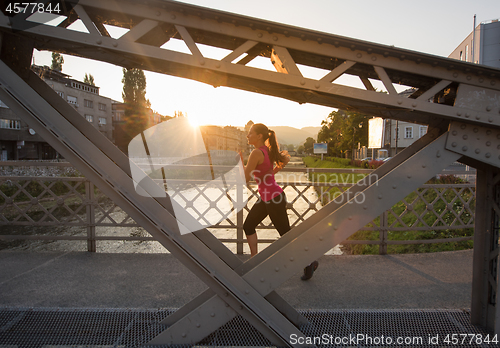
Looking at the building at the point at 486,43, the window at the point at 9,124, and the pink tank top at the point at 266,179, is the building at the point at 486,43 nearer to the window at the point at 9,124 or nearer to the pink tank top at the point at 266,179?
the pink tank top at the point at 266,179

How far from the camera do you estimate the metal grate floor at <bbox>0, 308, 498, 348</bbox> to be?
2514 mm

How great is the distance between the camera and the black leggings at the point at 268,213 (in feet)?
11.5

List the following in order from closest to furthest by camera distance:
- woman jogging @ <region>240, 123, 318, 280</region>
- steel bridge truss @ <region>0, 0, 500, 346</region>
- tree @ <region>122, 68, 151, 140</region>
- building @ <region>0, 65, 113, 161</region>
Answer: steel bridge truss @ <region>0, 0, 500, 346</region>
woman jogging @ <region>240, 123, 318, 280</region>
building @ <region>0, 65, 113, 161</region>
tree @ <region>122, 68, 151, 140</region>

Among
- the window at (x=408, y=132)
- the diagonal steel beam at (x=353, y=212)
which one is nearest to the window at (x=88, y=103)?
the window at (x=408, y=132)

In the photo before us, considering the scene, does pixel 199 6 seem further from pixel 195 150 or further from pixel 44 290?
pixel 44 290

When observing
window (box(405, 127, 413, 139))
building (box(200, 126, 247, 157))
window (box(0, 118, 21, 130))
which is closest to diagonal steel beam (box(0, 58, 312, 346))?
building (box(200, 126, 247, 157))

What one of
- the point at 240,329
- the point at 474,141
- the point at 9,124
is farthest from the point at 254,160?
the point at 9,124

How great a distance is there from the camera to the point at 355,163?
38406mm

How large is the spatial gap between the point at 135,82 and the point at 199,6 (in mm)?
51631

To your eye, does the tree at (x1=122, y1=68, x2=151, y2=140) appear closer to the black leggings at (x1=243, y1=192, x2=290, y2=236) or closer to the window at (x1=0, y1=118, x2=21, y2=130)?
the window at (x1=0, y1=118, x2=21, y2=130)

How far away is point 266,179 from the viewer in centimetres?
341

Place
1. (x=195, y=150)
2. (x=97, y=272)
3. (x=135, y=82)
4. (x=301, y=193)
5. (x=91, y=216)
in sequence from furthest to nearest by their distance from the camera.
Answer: (x=135, y=82) → (x=301, y=193) → (x=91, y=216) → (x=195, y=150) → (x=97, y=272)

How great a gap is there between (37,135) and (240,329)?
174 feet

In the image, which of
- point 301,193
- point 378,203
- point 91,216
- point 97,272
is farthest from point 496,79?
point 91,216
